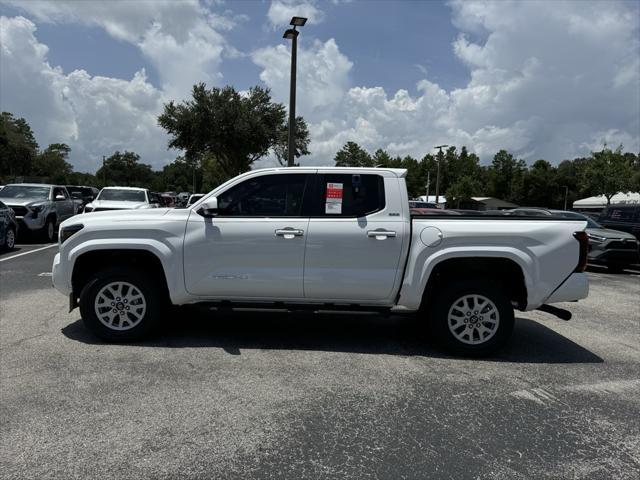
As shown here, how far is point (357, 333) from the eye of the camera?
5953mm

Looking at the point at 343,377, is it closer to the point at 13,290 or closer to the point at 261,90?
the point at 13,290

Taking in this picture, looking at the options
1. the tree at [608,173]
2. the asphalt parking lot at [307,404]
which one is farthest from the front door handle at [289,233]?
the tree at [608,173]

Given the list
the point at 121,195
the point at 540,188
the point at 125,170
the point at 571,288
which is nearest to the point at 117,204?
the point at 121,195

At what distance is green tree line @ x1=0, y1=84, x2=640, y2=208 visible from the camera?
30359 mm

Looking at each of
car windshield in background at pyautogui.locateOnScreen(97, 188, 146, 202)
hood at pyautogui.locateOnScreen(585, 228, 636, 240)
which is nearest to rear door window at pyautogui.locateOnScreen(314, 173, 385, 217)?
hood at pyautogui.locateOnScreen(585, 228, 636, 240)

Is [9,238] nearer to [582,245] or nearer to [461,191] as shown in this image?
[582,245]

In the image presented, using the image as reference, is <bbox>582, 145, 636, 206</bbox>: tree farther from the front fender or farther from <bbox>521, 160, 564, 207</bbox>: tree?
<bbox>521, 160, 564, 207</bbox>: tree

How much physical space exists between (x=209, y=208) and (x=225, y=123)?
86.9 feet

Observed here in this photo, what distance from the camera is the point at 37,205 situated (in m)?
14.6

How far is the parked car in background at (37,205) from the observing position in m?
14.3

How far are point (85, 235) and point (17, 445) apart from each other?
2.48 meters

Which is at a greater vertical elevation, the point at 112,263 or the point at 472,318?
the point at 112,263

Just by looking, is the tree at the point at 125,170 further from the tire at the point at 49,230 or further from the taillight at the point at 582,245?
the taillight at the point at 582,245

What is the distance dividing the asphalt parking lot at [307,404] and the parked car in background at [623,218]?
29.6 feet
